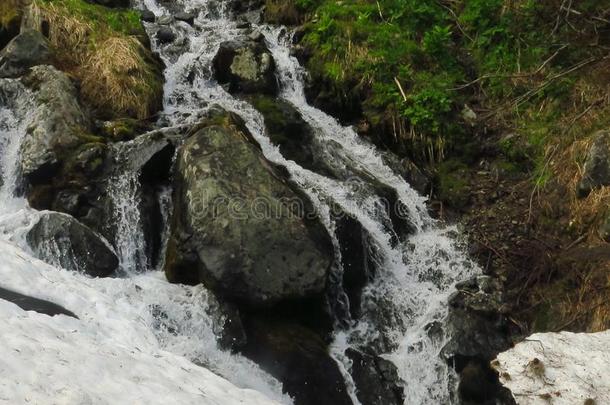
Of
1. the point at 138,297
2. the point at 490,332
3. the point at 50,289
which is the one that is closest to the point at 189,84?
the point at 138,297

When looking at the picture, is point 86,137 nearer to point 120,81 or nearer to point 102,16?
point 120,81

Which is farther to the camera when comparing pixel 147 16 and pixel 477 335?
pixel 147 16

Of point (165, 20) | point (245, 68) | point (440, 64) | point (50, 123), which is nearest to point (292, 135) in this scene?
point (245, 68)

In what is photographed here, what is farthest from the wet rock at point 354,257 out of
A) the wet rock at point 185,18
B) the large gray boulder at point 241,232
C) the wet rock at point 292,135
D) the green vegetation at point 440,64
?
the wet rock at point 185,18

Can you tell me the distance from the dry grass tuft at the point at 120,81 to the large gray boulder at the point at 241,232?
2.28m

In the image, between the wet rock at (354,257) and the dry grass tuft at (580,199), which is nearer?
the dry grass tuft at (580,199)

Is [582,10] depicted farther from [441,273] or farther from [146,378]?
[146,378]

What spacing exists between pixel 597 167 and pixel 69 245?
21.8 feet

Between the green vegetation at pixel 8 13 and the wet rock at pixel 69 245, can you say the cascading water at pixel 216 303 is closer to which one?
the wet rock at pixel 69 245

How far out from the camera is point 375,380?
648 centimetres

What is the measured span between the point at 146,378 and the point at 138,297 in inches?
98.3

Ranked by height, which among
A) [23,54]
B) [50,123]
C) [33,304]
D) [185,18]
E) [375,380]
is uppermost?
[23,54]

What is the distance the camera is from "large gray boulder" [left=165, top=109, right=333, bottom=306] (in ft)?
20.7

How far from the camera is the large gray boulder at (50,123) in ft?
24.5
